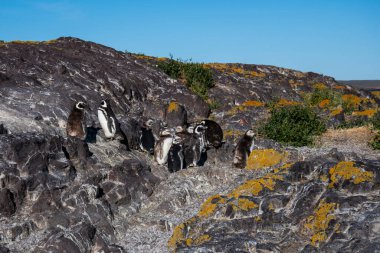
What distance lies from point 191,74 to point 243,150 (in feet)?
40.4

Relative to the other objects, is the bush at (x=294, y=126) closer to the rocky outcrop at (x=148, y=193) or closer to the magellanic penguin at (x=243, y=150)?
the rocky outcrop at (x=148, y=193)

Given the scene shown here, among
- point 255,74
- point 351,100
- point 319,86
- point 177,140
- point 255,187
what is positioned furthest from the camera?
point 255,74

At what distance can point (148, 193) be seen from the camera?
13.6 meters

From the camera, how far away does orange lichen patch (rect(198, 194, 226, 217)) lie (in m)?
11.8

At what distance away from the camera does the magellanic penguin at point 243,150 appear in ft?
51.7

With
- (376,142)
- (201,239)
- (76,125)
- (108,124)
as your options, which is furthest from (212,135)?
(201,239)

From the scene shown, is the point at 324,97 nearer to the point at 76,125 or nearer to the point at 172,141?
the point at 172,141

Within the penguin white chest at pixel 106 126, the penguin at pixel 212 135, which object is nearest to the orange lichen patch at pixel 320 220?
the penguin at pixel 212 135

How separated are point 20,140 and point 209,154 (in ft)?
22.0

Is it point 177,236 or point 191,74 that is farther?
point 191,74

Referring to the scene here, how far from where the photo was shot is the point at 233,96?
26531mm

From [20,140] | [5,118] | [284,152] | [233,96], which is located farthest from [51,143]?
[233,96]

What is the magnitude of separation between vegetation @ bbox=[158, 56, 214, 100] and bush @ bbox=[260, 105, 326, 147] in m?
5.95

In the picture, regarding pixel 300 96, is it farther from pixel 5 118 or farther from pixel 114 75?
pixel 5 118
